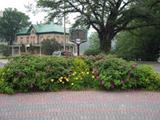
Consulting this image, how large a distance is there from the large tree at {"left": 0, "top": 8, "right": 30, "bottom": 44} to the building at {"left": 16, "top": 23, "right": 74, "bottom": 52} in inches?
198

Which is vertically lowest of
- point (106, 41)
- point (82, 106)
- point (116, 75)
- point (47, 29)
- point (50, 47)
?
point (82, 106)

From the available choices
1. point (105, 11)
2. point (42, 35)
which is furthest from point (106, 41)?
point (42, 35)

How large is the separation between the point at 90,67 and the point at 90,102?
296 centimetres

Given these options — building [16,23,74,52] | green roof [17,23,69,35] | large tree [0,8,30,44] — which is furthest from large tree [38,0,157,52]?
large tree [0,8,30,44]

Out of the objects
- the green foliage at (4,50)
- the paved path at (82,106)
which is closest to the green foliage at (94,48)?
the green foliage at (4,50)

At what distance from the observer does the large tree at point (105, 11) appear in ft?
157

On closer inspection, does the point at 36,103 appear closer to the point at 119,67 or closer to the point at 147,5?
the point at 119,67

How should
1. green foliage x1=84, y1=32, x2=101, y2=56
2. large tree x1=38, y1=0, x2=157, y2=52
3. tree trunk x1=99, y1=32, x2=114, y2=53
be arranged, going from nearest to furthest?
1. large tree x1=38, y1=0, x2=157, y2=52
2. green foliage x1=84, y1=32, x2=101, y2=56
3. tree trunk x1=99, y1=32, x2=114, y2=53

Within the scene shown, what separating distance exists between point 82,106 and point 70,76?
277 cm

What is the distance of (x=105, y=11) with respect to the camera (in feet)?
163

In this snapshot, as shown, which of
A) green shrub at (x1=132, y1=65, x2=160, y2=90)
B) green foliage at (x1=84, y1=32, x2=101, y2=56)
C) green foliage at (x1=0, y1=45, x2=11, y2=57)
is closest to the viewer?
green shrub at (x1=132, y1=65, x2=160, y2=90)

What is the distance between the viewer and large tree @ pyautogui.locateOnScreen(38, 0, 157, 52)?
47.9 m

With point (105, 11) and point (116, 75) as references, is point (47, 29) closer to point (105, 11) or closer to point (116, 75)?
point (105, 11)

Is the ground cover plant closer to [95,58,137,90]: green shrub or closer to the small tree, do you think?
[95,58,137,90]: green shrub
